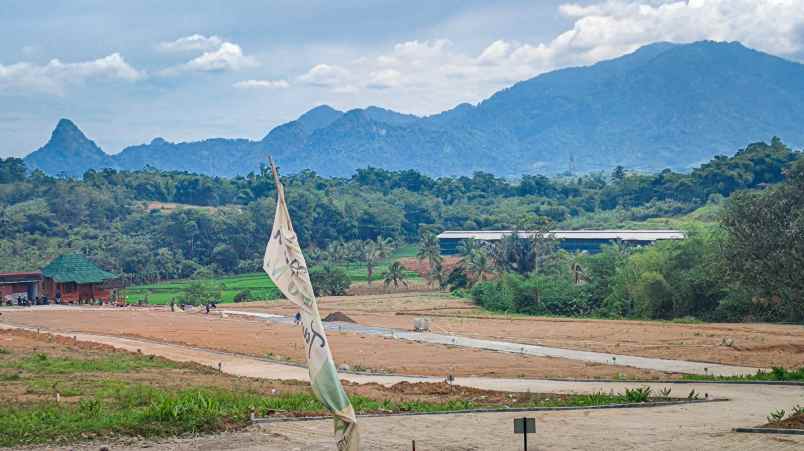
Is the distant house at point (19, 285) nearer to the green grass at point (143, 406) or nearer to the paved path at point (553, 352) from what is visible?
the paved path at point (553, 352)

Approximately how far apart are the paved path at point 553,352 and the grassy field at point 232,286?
24.8 meters

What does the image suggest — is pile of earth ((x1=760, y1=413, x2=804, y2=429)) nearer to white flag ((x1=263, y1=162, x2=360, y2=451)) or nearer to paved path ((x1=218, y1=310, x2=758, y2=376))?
white flag ((x1=263, y1=162, x2=360, y2=451))

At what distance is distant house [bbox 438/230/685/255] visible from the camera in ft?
266

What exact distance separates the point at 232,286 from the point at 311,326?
246 ft

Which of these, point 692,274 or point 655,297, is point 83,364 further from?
point 692,274

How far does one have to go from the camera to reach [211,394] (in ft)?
65.6

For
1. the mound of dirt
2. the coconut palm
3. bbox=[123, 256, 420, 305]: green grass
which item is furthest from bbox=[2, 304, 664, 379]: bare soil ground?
the coconut palm

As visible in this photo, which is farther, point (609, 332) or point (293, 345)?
point (609, 332)

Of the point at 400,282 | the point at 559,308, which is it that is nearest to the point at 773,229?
the point at 559,308

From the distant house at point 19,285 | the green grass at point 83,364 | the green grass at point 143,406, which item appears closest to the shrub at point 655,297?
the green grass at point 83,364

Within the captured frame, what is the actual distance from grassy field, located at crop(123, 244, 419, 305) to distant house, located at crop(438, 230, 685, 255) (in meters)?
6.41

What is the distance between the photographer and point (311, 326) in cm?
942

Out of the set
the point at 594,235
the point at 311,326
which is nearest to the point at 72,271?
the point at 594,235

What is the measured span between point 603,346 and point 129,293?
5131 centimetres
